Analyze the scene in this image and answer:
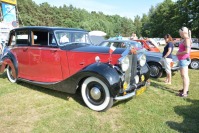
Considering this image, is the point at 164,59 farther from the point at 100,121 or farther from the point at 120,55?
the point at 100,121

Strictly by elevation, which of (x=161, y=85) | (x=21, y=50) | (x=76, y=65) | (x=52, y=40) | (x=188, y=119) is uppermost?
(x=52, y=40)

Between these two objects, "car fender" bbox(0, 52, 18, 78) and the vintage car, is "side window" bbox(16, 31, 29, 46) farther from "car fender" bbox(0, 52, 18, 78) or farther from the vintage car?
"car fender" bbox(0, 52, 18, 78)

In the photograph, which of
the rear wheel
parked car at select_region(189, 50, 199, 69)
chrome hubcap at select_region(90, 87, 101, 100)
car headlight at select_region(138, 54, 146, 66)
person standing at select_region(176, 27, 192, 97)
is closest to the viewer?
chrome hubcap at select_region(90, 87, 101, 100)

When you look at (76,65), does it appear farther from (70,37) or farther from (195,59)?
(195,59)

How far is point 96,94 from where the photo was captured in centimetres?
445

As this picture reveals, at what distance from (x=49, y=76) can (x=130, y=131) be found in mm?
2710

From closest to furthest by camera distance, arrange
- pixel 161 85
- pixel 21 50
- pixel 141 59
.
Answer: pixel 141 59 < pixel 21 50 < pixel 161 85

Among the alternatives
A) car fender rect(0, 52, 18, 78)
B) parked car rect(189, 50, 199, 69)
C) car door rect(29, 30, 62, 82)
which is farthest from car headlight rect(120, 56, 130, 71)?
parked car rect(189, 50, 199, 69)

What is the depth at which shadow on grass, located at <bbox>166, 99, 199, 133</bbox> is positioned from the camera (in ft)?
12.0

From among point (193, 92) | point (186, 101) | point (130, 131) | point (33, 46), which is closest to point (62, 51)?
point (33, 46)

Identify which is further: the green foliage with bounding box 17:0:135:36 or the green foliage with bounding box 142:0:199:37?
the green foliage with bounding box 17:0:135:36

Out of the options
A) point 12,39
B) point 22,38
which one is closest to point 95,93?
point 22,38

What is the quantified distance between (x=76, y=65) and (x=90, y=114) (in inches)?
49.8

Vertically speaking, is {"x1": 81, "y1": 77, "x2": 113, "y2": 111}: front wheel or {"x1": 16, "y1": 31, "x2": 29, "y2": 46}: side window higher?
{"x1": 16, "y1": 31, "x2": 29, "y2": 46}: side window
